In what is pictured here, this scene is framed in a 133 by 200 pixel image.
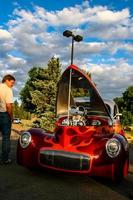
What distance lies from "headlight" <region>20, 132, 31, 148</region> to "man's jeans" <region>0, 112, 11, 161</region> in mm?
1016

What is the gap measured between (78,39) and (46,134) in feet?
17.6

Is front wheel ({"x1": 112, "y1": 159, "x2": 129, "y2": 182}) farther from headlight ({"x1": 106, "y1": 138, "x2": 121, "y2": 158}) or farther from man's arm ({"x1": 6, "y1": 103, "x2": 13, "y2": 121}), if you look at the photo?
man's arm ({"x1": 6, "y1": 103, "x2": 13, "y2": 121})

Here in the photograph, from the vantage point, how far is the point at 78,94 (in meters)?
8.60

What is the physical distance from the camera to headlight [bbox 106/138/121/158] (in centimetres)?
669

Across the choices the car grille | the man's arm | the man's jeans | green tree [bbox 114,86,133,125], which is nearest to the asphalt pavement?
the car grille

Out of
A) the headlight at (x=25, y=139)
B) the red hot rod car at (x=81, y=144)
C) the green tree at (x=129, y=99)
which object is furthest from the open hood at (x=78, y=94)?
the green tree at (x=129, y=99)

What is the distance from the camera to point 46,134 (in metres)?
7.64

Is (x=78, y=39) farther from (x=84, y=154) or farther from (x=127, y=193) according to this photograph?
(x=127, y=193)

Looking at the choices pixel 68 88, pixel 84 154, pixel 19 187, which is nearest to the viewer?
pixel 19 187

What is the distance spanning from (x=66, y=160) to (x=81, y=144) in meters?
0.48

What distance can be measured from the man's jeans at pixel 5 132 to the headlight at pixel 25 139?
3.33 feet

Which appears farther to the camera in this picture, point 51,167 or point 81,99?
point 81,99

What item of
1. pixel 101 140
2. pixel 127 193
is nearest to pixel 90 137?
pixel 101 140

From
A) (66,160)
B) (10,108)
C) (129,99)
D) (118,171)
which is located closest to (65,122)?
(10,108)
